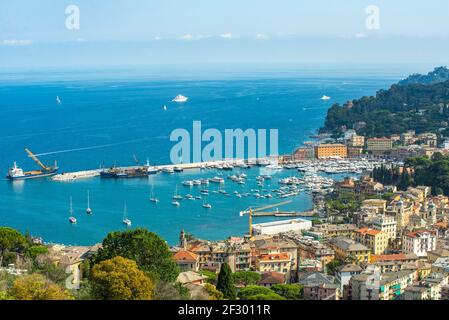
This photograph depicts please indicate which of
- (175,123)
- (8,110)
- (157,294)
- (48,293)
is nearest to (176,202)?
(157,294)

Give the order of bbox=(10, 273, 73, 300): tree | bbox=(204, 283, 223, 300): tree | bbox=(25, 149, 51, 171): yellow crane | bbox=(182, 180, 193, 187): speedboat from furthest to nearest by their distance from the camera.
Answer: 1. bbox=(25, 149, 51, 171): yellow crane
2. bbox=(182, 180, 193, 187): speedboat
3. bbox=(204, 283, 223, 300): tree
4. bbox=(10, 273, 73, 300): tree

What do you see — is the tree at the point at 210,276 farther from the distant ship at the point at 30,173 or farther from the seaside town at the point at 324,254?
the distant ship at the point at 30,173

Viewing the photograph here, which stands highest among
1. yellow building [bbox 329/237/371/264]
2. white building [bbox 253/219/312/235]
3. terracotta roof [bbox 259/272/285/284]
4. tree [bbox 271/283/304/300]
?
tree [bbox 271/283/304/300]

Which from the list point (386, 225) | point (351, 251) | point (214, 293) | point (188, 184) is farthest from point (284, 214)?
point (214, 293)

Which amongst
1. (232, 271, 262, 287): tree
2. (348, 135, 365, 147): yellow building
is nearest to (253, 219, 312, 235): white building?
(232, 271, 262, 287): tree

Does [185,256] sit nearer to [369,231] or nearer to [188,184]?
[369,231]

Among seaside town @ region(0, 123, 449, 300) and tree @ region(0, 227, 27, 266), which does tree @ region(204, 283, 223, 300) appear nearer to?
seaside town @ region(0, 123, 449, 300)
